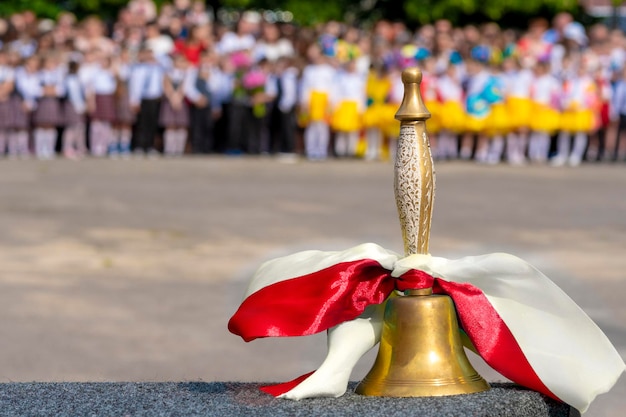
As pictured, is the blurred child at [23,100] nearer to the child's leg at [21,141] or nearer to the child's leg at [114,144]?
the child's leg at [21,141]

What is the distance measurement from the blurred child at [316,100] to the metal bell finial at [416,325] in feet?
50.9

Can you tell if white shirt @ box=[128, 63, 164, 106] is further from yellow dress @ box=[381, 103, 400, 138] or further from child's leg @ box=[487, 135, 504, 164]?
child's leg @ box=[487, 135, 504, 164]

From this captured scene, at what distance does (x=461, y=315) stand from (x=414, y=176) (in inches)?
11.5

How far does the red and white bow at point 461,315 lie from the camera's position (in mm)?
2523

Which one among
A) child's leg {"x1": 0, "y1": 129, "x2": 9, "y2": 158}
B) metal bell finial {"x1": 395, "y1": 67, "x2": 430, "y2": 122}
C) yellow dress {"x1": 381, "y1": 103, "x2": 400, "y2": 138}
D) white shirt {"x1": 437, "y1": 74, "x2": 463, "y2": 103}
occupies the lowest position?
child's leg {"x1": 0, "y1": 129, "x2": 9, "y2": 158}

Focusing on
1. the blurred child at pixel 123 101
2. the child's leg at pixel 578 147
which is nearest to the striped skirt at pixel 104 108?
the blurred child at pixel 123 101

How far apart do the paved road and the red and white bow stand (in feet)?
5.47

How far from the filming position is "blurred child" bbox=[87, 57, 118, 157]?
58.4ft

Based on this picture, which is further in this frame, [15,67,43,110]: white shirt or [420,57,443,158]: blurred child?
[420,57,443,158]: blurred child

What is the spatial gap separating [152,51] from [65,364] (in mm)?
12923

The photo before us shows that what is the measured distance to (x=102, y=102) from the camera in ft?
58.7

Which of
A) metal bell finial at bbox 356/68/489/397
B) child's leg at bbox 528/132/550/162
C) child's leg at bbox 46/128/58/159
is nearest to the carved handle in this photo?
metal bell finial at bbox 356/68/489/397

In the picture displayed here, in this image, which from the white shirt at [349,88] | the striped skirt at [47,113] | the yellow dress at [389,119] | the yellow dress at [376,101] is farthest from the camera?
the white shirt at [349,88]

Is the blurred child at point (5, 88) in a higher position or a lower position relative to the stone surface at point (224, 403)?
lower
